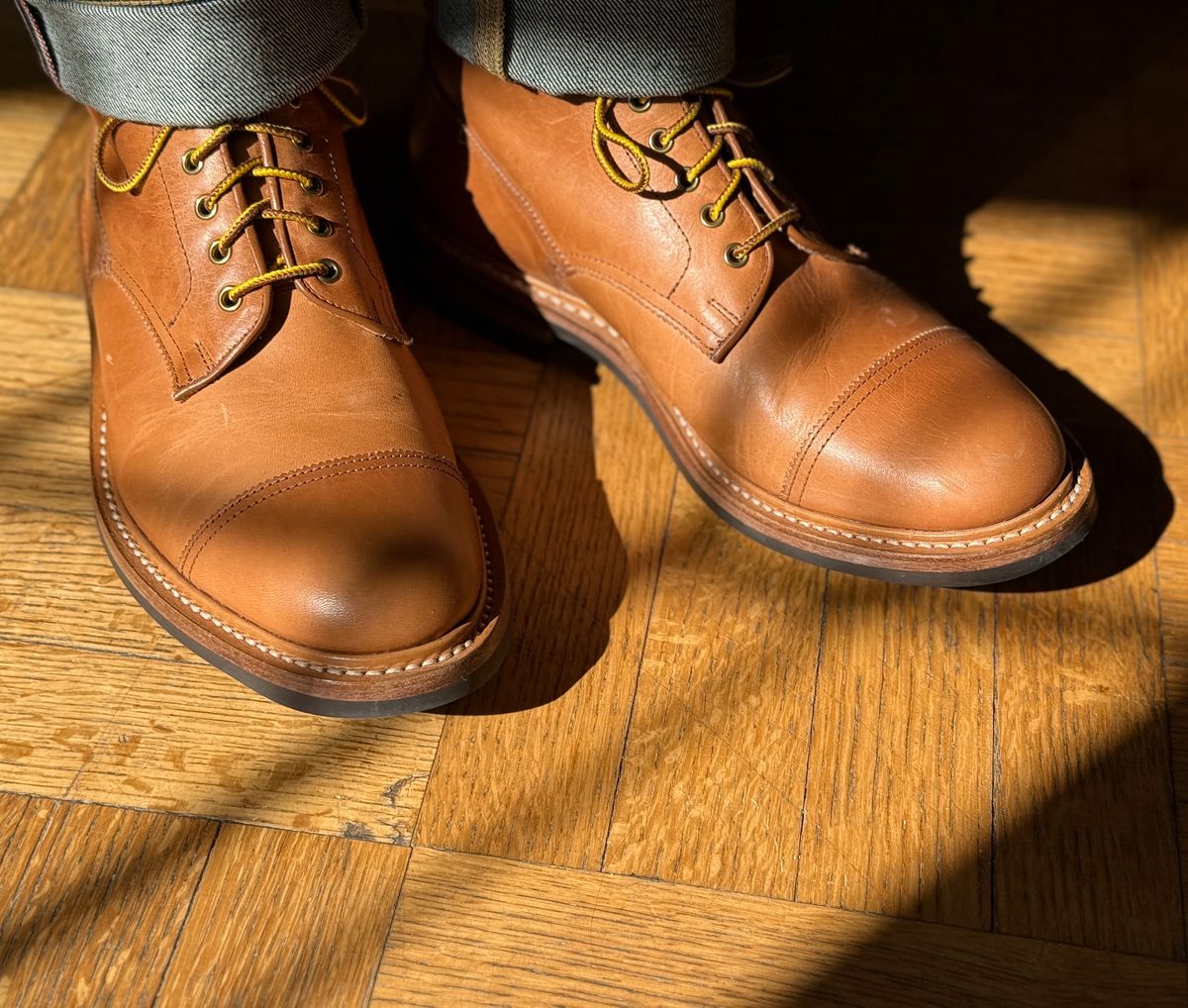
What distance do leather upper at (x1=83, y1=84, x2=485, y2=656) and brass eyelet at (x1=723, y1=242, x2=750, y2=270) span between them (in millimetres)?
239

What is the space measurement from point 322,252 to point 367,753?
0.34 metres

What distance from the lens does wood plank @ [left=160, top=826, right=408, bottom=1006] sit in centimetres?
70

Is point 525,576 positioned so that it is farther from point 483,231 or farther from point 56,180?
point 56,180

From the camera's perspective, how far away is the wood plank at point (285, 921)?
70cm

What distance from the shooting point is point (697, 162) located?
2.85ft

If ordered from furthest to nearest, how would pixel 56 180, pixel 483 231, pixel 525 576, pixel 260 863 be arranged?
pixel 56 180 < pixel 483 231 < pixel 525 576 < pixel 260 863

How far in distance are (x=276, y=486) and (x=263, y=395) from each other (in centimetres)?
7

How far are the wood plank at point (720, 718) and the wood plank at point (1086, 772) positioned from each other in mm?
140

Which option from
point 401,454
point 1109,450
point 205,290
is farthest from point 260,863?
point 1109,450

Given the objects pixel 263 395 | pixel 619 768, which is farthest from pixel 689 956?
pixel 263 395

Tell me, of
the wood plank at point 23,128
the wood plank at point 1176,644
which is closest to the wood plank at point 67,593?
the wood plank at point 23,128

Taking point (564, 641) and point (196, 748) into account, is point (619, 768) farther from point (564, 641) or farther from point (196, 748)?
point (196, 748)

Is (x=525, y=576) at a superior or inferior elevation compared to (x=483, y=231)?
inferior

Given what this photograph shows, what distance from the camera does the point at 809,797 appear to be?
0.79 m
